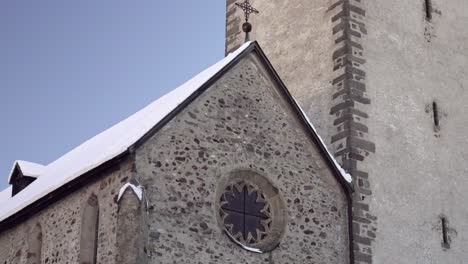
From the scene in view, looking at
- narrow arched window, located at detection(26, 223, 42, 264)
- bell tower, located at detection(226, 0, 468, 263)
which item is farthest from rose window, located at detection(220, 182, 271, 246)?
narrow arched window, located at detection(26, 223, 42, 264)

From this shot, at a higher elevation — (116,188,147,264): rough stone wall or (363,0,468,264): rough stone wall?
(363,0,468,264): rough stone wall

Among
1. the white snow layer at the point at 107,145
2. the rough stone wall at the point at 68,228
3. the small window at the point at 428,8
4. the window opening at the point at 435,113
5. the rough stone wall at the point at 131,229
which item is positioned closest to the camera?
the rough stone wall at the point at 131,229

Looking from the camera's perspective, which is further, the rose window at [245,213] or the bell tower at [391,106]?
the bell tower at [391,106]

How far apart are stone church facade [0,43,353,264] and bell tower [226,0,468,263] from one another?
1199 millimetres

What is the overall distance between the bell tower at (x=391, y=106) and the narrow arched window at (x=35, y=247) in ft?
22.7

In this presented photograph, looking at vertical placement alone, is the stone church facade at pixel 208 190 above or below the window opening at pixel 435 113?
below

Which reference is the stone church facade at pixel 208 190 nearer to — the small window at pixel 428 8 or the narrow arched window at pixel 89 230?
the narrow arched window at pixel 89 230

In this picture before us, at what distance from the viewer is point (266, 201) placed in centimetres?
1878

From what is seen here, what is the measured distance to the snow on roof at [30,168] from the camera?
25.5 meters

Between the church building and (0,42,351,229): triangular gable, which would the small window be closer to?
the church building

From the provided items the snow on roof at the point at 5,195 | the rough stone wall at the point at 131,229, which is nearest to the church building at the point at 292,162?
the rough stone wall at the point at 131,229

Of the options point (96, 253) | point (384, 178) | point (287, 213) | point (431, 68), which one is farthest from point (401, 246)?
point (96, 253)

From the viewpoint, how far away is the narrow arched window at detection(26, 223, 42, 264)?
65.9ft

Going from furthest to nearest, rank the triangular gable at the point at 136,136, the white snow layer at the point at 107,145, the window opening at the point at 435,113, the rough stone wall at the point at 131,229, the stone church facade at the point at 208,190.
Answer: the window opening at the point at 435,113 → the white snow layer at the point at 107,145 → the triangular gable at the point at 136,136 → the stone church facade at the point at 208,190 → the rough stone wall at the point at 131,229
